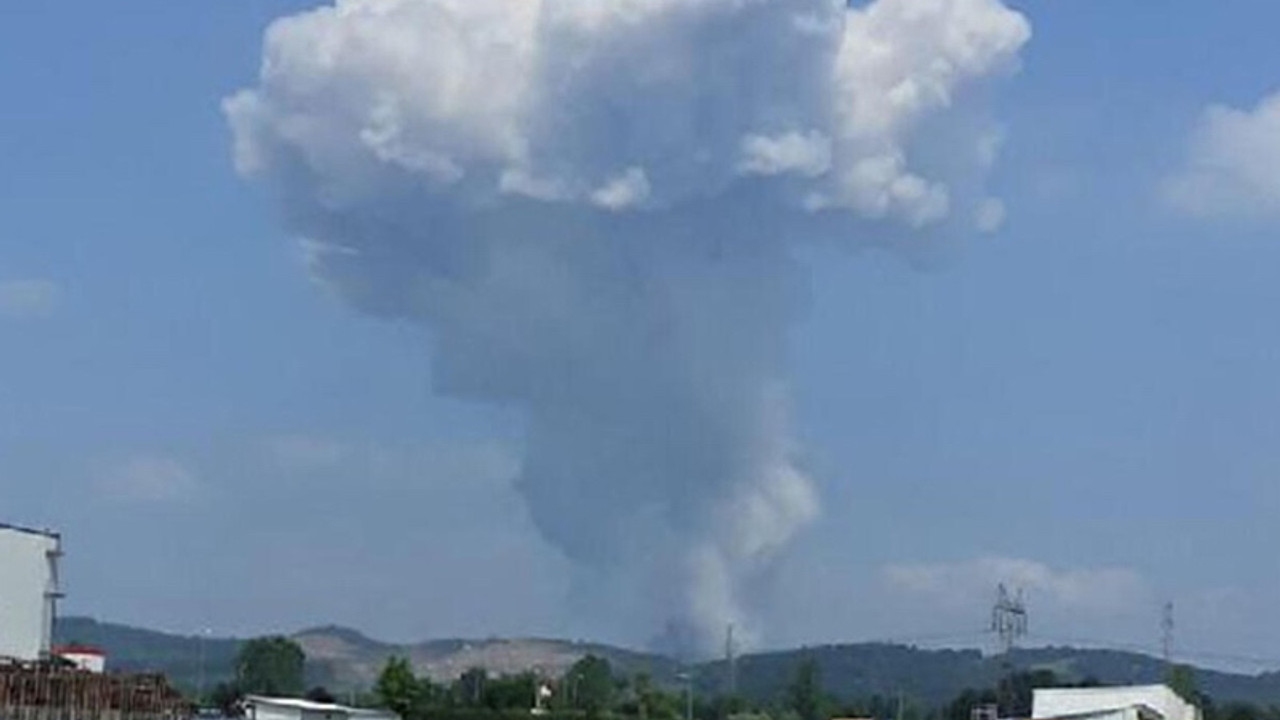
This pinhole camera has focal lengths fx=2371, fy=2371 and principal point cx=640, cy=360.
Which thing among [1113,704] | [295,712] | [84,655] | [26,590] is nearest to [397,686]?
[84,655]

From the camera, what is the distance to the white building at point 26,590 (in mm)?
97312

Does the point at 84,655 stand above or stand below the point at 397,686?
below

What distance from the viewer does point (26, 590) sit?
3875 inches

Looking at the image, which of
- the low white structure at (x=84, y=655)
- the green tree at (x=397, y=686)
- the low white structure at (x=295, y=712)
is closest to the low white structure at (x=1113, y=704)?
the low white structure at (x=295, y=712)

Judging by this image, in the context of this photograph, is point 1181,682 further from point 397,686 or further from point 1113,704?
point 397,686

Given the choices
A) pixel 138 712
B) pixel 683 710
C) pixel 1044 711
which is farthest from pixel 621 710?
pixel 138 712

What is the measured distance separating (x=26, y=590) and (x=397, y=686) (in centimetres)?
7457

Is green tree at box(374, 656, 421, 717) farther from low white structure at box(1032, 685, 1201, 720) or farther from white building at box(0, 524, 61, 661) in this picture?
white building at box(0, 524, 61, 661)

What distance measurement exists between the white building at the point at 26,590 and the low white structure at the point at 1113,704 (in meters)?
50.1

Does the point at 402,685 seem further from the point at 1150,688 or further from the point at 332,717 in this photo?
the point at 1150,688

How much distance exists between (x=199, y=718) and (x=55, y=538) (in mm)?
11823

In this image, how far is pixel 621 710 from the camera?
195 m

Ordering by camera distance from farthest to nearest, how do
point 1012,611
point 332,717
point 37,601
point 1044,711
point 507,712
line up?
1. point 507,712
2. point 1012,611
3. point 1044,711
4. point 332,717
5. point 37,601

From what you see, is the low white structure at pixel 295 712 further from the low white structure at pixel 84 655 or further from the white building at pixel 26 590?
the white building at pixel 26 590
